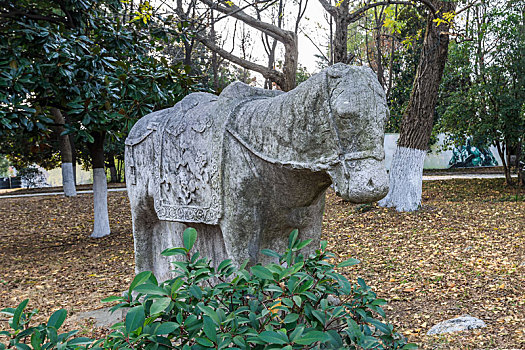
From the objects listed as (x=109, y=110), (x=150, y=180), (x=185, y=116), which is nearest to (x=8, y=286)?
(x=109, y=110)

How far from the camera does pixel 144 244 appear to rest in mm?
3596

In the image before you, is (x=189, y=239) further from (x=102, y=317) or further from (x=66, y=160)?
(x=66, y=160)

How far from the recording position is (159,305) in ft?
4.94

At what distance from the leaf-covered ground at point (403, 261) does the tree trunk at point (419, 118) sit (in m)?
0.44

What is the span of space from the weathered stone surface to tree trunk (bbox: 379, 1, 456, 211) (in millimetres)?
4904

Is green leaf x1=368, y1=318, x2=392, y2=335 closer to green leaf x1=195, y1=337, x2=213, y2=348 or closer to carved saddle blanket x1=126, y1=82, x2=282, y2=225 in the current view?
green leaf x1=195, y1=337, x2=213, y2=348

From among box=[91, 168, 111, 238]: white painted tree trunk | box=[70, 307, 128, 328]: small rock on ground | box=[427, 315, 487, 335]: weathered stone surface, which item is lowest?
box=[70, 307, 128, 328]: small rock on ground

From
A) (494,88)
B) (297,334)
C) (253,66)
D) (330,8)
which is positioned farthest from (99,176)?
(494,88)

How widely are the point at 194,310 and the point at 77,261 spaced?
659 centimetres

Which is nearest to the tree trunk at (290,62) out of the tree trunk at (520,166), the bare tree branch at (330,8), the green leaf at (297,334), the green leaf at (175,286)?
the bare tree branch at (330,8)

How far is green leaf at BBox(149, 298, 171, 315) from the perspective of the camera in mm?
1473

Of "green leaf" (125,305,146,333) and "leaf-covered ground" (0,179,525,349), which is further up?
"green leaf" (125,305,146,333)

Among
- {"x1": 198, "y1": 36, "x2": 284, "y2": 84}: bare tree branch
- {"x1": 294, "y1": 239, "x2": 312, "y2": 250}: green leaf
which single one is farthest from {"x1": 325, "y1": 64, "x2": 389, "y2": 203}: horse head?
{"x1": 198, "y1": 36, "x2": 284, "y2": 84}: bare tree branch

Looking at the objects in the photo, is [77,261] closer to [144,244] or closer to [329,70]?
[144,244]
